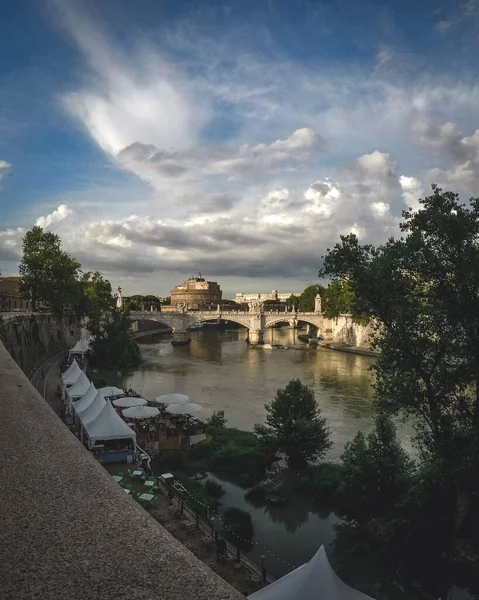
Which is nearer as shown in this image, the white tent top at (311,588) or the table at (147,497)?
the white tent top at (311,588)

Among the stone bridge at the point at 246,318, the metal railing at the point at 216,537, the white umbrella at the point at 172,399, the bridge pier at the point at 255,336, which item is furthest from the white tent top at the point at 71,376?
the stone bridge at the point at 246,318

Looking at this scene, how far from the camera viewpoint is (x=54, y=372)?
101 ft

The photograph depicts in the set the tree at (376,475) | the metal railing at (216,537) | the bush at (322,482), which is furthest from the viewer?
the bush at (322,482)

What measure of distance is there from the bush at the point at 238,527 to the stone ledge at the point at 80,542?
24.5ft

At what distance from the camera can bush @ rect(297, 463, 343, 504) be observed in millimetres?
14414

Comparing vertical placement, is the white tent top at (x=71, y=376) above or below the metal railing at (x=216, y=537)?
above

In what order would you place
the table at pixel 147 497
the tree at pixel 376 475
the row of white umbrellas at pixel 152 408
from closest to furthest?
the table at pixel 147 497 < the tree at pixel 376 475 < the row of white umbrellas at pixel 152 408

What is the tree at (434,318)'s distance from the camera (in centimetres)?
964

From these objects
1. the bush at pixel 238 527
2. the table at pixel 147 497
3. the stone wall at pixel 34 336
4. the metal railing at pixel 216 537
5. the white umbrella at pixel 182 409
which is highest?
the stone wall at pixel 34 336

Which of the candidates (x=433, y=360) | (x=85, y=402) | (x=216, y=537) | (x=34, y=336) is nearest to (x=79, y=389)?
(x=85, y=402)

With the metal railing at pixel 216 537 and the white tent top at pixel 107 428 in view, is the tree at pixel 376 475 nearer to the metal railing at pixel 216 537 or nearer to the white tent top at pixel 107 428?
the metal railing at pixel 216 537

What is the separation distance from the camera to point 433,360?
10656 mm

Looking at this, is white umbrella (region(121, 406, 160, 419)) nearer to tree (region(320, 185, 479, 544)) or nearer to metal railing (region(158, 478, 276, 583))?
metal railing (region(158, 478, 276, 583))

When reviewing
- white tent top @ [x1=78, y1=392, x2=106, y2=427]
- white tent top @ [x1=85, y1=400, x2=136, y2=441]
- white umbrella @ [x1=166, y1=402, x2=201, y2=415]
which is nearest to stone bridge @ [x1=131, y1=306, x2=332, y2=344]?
white umbrella @ [x1=166, y1=402, x2=201, y2=415]
